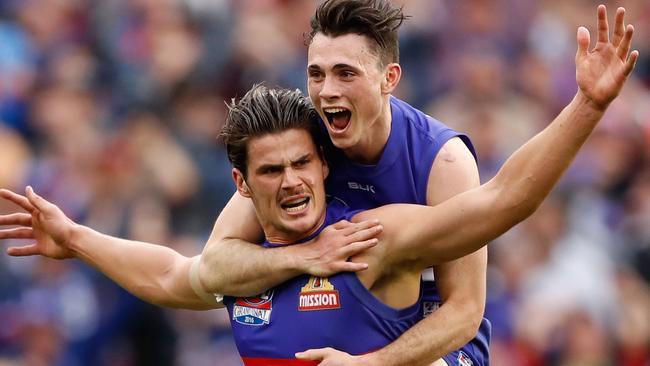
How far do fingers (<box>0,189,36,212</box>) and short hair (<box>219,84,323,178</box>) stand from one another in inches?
42.4

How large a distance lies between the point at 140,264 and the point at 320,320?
1.29 m

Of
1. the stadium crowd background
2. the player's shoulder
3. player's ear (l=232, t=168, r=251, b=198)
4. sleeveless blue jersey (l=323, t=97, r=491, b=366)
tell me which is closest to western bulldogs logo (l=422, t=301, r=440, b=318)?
sleeveless blue jersey (l=323, t=97, r=491, b=366)

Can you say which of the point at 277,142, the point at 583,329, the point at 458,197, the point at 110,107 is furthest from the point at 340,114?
the point at 110,107

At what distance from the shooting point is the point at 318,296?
20.7 feet

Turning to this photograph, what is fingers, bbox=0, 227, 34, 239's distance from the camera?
722 centimetres

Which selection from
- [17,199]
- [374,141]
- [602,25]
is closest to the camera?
[602,25]

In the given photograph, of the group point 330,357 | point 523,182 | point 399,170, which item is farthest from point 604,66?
point 330,357

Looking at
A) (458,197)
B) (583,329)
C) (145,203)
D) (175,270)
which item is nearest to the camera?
(458,197)

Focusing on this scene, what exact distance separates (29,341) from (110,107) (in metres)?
2.60

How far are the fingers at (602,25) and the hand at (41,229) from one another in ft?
9.47

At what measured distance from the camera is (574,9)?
13.1 m

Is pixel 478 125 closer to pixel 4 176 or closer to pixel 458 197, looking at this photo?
pixel 4 176

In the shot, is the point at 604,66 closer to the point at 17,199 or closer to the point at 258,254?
the point at 258,254

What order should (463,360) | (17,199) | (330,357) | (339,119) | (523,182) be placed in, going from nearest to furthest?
1. (523,182)
2. (330,357)
3. (339,119)
4. (463,360)
5. (17,199)
